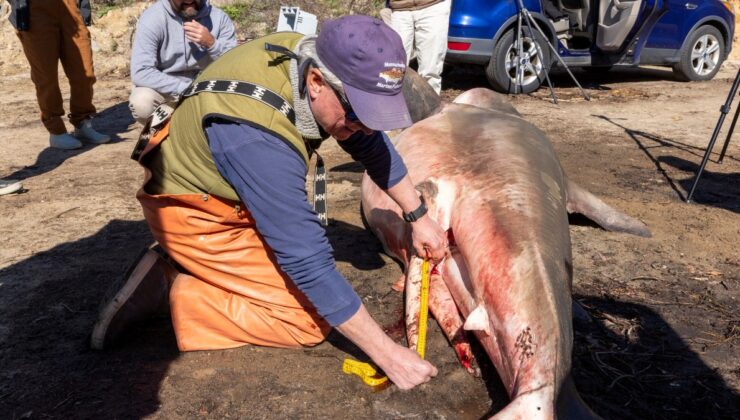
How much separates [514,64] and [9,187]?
20.9 feet

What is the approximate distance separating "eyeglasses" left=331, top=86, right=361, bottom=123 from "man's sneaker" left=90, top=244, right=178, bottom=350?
138 cm

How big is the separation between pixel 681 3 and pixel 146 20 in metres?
7.85

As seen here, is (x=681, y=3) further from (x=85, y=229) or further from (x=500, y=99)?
(x=85, y=229)

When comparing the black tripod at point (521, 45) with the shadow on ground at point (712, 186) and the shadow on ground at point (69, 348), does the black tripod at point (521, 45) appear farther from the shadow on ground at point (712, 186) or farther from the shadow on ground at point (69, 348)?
the shadow on ground at point (69, 348)

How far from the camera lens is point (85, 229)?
4848mm

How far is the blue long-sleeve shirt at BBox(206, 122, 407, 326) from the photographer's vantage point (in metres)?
2.67

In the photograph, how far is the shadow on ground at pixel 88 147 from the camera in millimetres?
6395

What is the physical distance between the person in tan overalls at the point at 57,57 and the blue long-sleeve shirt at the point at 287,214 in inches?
193

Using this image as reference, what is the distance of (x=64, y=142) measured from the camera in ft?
23.3

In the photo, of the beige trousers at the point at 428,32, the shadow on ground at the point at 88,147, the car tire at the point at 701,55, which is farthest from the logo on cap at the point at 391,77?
the car tire at the point at 701,55

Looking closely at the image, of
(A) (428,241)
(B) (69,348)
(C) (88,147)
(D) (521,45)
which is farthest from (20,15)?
(D) (521,45)

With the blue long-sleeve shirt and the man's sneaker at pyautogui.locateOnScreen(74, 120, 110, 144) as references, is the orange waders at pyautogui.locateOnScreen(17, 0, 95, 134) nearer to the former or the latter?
the man's sneaker at pyautogui.locateOnScreen(74, 120, 110, 144)

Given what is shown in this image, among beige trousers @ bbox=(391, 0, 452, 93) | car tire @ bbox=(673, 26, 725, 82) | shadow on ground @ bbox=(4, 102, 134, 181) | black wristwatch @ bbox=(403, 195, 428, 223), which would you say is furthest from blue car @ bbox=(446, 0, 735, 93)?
black wristwatch @ bbox=(403, 195, 428, 223)

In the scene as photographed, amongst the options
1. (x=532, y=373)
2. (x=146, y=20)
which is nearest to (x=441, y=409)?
(x=532, y=373)
